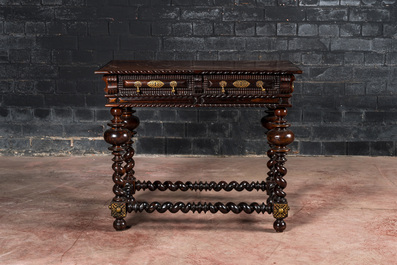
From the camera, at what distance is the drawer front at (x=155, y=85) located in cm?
250

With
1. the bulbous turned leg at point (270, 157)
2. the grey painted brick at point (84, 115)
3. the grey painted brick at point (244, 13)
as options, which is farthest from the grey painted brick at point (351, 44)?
the grey painted brick at point (84, 115)

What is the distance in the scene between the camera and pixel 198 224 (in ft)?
8.84

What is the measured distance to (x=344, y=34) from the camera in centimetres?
491

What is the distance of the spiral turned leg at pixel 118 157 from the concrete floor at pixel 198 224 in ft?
0.34

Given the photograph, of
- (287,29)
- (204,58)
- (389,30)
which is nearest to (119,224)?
(204,58)

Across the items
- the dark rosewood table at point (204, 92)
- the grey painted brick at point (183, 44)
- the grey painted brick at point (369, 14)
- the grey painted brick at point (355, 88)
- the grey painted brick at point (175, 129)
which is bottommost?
the grey painted brick at point (175, 129)

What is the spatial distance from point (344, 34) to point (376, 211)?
2.60 meters

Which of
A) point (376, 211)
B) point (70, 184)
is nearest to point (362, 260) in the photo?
point (376, 211)

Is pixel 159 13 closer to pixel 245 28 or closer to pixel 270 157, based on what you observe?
pixel 245 28

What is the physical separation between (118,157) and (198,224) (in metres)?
0.66

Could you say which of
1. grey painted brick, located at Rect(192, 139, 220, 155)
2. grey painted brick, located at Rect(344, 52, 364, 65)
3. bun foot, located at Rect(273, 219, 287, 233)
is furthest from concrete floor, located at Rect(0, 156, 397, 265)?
grey painted brick, located at Rect(344, 52, 364, 65)

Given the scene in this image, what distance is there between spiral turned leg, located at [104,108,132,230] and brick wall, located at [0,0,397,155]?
241 cm

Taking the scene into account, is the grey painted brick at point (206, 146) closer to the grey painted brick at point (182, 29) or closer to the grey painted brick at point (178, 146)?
the grey painted brick at point (178, 146)

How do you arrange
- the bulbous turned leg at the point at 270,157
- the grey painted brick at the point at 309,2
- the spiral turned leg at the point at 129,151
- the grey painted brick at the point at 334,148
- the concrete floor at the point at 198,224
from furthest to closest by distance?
the grey painted brick at the point at 334,148, the grey painted brick at the point at 309,2, the spiral turned leg at the point at 129,151, the bulbous turned leg at the point at 270,157, the concrete floor at the point at 198,224
